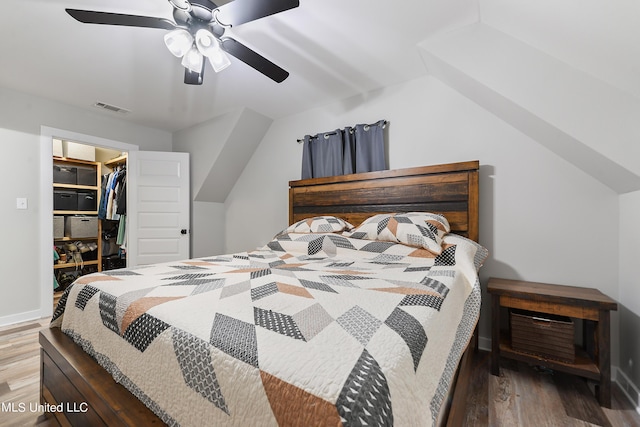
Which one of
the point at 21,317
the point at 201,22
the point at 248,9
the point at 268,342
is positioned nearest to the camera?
the point at 268,342

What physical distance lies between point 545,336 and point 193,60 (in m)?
2.77

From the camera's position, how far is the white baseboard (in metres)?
2.66

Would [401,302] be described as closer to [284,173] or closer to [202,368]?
[202,368]

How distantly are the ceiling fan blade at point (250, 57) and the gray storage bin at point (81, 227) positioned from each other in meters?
4.05

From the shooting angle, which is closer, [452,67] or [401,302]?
[401,302]

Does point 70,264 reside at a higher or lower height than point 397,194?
lower

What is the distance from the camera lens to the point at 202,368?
2.35ft

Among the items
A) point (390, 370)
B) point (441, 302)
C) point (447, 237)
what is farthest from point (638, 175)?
point (390, 370)

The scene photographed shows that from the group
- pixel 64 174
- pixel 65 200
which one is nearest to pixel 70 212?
pixel 65 200

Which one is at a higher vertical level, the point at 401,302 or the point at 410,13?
the point at 410,13

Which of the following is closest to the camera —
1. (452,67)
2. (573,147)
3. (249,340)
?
(249,340)

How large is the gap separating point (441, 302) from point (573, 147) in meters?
1.50

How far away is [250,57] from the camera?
5.83ft

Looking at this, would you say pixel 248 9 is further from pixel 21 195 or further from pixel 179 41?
pixel 21 195
